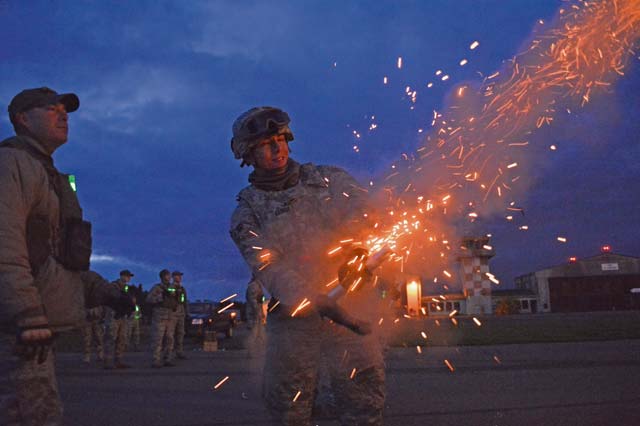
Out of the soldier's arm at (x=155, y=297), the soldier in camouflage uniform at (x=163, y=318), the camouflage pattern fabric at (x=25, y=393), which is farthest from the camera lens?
the soldier's arm at (x=155, y=297)

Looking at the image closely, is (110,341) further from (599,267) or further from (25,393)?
(599,267)

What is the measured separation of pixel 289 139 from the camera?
3.83 m

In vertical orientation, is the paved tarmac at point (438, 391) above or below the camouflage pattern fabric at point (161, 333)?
below

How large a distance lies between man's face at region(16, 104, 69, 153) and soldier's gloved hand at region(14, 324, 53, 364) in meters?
1.02

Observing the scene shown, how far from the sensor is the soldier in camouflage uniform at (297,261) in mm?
3377

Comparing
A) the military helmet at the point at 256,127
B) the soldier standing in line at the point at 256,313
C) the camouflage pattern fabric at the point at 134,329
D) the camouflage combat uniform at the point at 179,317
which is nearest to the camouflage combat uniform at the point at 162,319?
the camouflage combat uniform at the point at 179,317

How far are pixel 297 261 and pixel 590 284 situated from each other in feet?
145

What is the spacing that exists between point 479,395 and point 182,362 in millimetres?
8017

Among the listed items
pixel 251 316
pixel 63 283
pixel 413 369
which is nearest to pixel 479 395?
pixel 413 369

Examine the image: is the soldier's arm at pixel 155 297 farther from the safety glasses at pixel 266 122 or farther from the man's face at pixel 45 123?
the man's face at pixel 45 123

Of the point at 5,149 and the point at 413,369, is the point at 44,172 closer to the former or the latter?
the point at 5,149

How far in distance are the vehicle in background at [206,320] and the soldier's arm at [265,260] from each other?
17.3 meters

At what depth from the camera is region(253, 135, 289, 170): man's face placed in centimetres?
369

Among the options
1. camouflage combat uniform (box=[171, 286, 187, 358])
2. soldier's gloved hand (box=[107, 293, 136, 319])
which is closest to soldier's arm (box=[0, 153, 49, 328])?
soldier's gloved hand (box=[107, 293, 136, 319])
